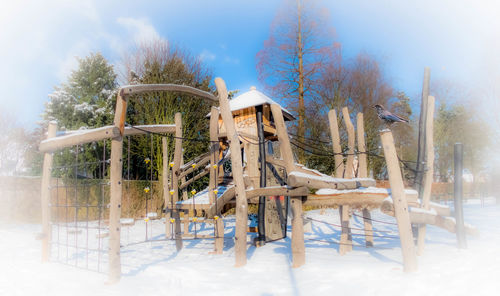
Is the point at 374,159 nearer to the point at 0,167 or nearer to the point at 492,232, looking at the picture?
the point at 492,232

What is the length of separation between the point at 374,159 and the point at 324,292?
1322 cm

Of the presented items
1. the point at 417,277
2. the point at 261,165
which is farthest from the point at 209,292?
the point at 261,165

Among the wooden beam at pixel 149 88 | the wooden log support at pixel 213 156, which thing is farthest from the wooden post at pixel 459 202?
the wooden beam at pixel 149 88

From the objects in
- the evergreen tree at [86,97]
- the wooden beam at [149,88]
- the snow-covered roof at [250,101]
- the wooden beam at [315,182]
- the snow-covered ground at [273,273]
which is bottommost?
the snow-covered ground at [273,273]

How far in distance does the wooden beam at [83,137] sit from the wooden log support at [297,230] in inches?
122

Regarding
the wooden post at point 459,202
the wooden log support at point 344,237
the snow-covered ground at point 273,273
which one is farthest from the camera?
the wooden log support at point 344,237

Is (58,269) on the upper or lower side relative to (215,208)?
lower

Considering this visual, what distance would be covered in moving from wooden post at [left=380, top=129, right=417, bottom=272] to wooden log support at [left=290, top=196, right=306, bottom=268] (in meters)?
1.51

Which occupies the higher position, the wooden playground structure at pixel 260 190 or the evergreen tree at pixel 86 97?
the evergreen tree at pixel 86 97

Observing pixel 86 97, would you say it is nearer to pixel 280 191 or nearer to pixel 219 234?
pixel 219 234

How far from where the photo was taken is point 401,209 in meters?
4.74

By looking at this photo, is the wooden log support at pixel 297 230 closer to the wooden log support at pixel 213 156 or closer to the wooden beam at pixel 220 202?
the wooden beam at pixel 220 202

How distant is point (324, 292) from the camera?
4.15 metres

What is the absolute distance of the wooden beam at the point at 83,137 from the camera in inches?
185
